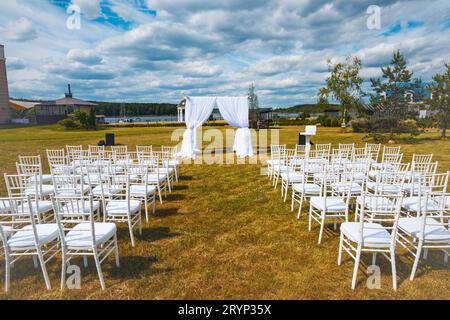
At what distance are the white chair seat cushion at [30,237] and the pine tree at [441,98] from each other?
816 inches

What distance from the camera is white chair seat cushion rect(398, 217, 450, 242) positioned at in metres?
2.79

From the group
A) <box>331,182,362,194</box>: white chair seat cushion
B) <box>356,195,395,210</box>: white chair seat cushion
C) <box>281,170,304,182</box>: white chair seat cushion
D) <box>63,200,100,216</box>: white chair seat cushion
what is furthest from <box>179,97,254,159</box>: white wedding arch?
<box>356,195,395,210</box>: white chair seat cushion

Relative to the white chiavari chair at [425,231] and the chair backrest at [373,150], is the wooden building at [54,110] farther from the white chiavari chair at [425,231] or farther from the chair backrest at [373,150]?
the white chiavari chair at [425,231]

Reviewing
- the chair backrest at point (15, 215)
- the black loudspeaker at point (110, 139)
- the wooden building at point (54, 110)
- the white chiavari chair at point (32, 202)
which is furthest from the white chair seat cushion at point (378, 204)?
the wooden building at point (54, 110)

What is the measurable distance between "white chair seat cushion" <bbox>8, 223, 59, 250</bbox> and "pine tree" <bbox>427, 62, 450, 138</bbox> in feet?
68.0

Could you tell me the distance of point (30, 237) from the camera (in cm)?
279

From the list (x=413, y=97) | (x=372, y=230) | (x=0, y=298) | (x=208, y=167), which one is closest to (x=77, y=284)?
(x=0, y=298)

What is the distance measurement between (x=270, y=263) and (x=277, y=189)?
3.38 m

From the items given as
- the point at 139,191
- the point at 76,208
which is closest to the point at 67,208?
the point at 76,208

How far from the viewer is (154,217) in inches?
187

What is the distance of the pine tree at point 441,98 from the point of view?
16.2 m

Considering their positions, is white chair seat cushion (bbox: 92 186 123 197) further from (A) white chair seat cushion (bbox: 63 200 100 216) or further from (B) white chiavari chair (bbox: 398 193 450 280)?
(B) white chiavari chair (bbox: 398 193 450 280)
